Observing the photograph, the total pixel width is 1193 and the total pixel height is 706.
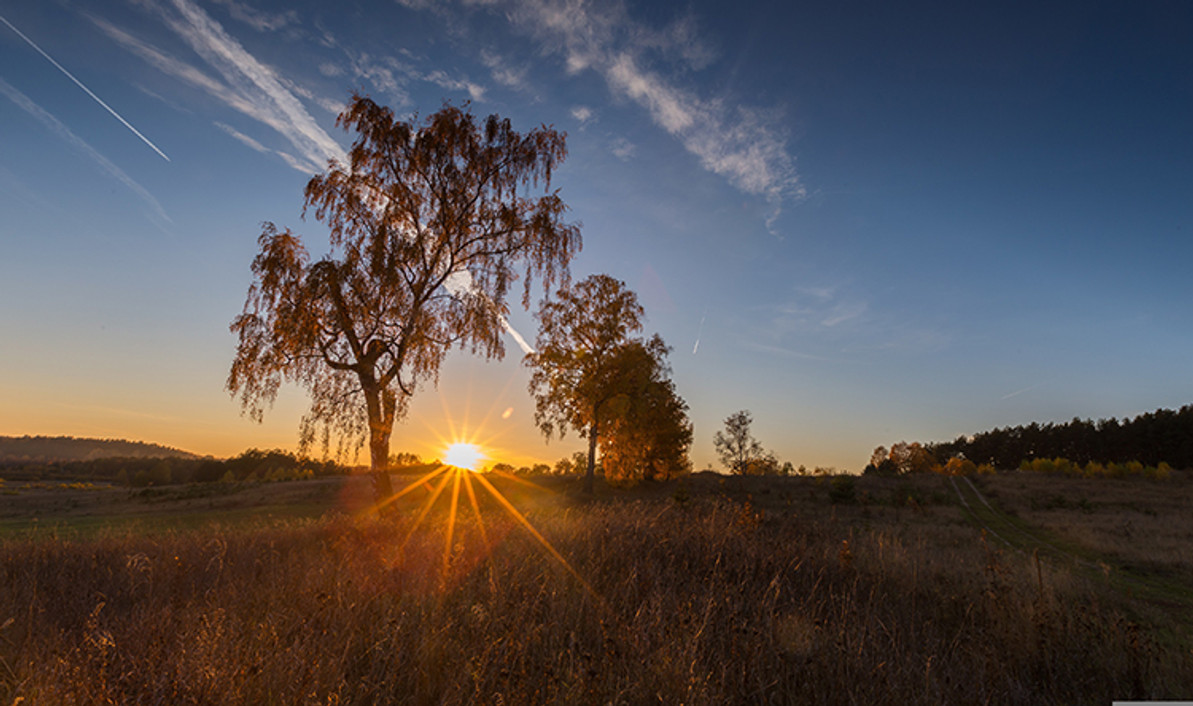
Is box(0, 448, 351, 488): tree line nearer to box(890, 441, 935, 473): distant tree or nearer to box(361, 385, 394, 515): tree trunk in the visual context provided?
box(361, 385, 394, 515): tree trunk

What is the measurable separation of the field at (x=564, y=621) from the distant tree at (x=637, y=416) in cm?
1880

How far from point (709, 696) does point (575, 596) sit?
2204mm

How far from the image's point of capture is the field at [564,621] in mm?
3580

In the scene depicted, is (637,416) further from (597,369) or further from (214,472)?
(214,472)

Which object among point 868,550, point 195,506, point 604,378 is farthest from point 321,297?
point 195,506

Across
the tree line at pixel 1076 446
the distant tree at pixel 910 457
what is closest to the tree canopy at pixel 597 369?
the tree line at pixel 1076 446

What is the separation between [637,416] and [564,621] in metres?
26.5

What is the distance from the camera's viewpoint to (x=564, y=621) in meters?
4.89

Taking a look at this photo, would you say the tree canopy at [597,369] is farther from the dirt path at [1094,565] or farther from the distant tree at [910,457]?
the distant tree at [910,457]

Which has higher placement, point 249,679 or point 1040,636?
point 249,679

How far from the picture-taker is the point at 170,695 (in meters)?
3.34

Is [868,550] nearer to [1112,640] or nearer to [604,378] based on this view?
[1112,640]

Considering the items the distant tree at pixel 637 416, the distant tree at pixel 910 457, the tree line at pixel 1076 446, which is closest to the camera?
the distant tree at pixel 637 416

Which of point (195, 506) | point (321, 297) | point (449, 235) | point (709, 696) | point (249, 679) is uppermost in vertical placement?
point (449, 235)
